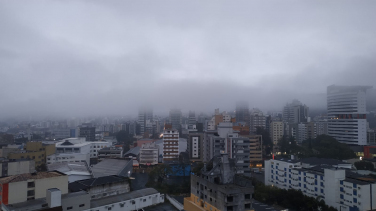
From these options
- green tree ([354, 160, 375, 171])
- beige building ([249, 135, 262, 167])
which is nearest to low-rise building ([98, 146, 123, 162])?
beige building ([249, 135, 262, 167])

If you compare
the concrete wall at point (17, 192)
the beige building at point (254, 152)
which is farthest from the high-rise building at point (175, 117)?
the concrete wall at point (17, 192)

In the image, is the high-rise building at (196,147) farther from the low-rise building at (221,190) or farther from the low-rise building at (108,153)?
the low-rise building at (221,190)

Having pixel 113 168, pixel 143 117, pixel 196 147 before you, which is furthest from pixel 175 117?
pixel 113 168

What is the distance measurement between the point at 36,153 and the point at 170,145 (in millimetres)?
9230

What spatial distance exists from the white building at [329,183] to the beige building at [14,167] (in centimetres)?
1329

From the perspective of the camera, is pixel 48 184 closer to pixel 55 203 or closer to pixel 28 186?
pixel 28 186

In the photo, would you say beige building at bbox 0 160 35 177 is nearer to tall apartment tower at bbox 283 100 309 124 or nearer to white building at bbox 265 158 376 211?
white building at bbox 265 158 376 211

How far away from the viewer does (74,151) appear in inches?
798

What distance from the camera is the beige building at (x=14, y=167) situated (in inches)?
528

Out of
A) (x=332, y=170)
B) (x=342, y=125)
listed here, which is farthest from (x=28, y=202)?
(x=342, y=125)

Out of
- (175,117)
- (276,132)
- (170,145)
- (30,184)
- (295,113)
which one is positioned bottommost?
(170,145)

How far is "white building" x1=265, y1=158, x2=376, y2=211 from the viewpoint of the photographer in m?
9.53

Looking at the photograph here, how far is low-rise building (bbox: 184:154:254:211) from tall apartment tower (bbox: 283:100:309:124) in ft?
131

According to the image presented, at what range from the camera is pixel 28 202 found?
8.73 meters
